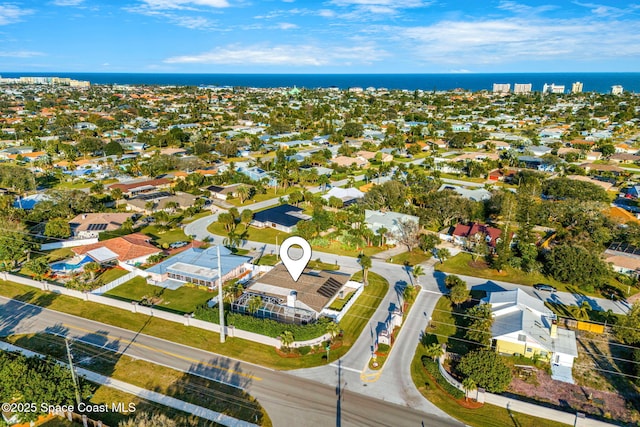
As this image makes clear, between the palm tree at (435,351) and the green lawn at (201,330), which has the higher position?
the palm tree at (435,351)

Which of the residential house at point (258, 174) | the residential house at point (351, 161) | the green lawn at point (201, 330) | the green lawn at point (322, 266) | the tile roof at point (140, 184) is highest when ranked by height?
the residential house at point (351, 161)

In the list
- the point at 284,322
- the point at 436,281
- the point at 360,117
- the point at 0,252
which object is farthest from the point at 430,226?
the point at 360,117

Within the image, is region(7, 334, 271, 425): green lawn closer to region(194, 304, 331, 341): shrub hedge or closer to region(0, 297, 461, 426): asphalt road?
region(0, 297, 461, 426): asphalt road

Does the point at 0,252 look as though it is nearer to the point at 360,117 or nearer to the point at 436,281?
the point at 436,281

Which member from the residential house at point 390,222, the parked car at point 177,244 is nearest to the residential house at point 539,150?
the residential house at point 390,222

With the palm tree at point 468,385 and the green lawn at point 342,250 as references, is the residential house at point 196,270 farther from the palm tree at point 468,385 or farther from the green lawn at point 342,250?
the palm tree at point 468,385

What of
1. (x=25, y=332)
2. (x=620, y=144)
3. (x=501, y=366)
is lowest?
(x=25, y=332)
